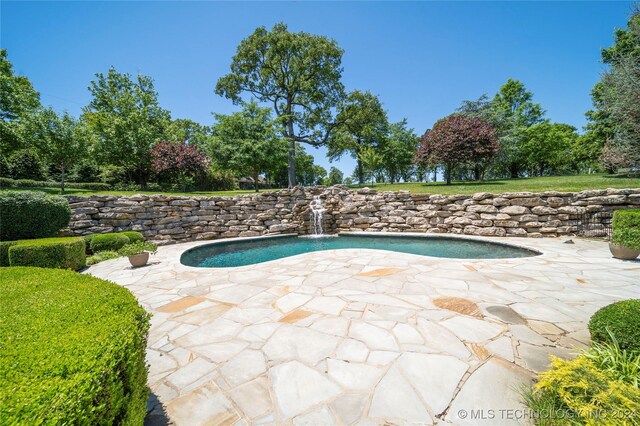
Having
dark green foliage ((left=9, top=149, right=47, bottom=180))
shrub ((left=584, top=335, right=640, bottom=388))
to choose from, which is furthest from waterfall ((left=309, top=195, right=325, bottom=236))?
dark green foliage ((left=9, top=149, right=47, bottom=180))

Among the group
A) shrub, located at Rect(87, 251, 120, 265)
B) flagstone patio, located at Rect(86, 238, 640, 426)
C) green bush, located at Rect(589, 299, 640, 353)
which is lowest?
shrub, located at Rect(87, 251, 120, 265)

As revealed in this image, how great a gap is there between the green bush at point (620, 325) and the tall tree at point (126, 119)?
21.5 m

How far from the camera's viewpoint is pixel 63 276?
2338 millimetres

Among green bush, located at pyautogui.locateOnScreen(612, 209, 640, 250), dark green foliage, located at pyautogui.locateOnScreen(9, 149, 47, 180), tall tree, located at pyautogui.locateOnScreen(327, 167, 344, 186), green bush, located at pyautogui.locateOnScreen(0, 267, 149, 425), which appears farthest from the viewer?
tall tree, located at pyautogui.locateOnScreen(327, 167, 344, 186)

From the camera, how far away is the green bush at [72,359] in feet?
2.62

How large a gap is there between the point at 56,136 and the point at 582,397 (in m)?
17.4

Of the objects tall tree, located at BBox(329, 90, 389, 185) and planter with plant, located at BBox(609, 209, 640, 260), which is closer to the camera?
planter with plant, located at BBox(609, 209, 640, 260)

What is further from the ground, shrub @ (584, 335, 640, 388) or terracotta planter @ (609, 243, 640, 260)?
shrub @ (584, 335, 640, 388)

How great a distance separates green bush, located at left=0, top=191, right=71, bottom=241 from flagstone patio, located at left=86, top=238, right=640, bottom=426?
13.2 ft

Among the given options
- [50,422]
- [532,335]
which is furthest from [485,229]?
[50,422]

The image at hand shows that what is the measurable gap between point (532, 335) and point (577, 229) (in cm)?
775

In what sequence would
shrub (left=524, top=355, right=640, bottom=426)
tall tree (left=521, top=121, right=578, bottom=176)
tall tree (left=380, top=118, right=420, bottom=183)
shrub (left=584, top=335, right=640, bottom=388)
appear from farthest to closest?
tall tree (left=380, top=118, right=420, bottom=183) < tall tree (left=521, top=121, right=578, bottom=176) < shrub (left=584, top=335, right=640, bottom=388) < shrub (left=524, top=355, right=640, bottom=426)

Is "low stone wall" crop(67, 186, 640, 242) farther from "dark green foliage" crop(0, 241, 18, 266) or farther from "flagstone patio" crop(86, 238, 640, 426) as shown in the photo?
"flagstone patio" crop(86, 238, 640, 426)

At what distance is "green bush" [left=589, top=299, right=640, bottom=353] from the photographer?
1.66 meters
